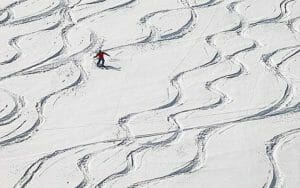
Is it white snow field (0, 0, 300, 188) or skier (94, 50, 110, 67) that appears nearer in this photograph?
white snow field (0, 0, 300, 188)

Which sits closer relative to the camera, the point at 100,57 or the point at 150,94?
the point at 150,94

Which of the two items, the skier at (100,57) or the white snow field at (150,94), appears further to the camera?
the skier at (100,57)

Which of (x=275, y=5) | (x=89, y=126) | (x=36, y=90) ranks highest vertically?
(x=275, y=5)

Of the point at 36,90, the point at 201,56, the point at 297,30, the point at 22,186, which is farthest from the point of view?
the point at 297,30

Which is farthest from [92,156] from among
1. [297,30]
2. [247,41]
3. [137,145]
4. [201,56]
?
[297,30]

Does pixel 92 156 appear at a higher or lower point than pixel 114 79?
lower

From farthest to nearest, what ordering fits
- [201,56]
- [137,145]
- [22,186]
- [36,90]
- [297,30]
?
[297,30], [201,56], [36,90], [137,145], [22,186]

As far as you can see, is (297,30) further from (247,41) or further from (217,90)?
(217,90)

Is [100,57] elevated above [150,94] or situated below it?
above
